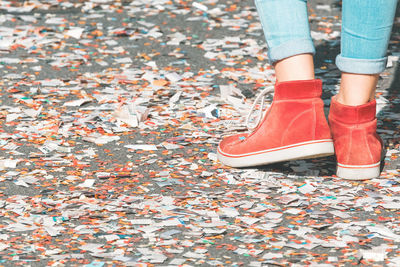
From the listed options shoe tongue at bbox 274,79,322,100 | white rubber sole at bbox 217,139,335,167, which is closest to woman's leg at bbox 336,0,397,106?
shoe tongue at bbox 274,79,322,100

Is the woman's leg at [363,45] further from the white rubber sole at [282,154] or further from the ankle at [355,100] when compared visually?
the white rubber sole at [282,154]

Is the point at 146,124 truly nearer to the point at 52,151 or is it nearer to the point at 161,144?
the point at 161,144

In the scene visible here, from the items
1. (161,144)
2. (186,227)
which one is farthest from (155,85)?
(186,227)

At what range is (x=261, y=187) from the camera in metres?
3.61

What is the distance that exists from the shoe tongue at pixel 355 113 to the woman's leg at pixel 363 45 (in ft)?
0.09

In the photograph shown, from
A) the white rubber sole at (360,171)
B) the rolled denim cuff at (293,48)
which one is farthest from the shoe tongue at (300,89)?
the white rubber sole at (360,171)

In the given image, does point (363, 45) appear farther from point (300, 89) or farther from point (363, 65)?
point (300, 89)

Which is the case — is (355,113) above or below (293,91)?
below

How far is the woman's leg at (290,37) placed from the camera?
357cm

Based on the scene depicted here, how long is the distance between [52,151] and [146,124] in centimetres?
65

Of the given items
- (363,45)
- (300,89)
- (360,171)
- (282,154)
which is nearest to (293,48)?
(300,89)

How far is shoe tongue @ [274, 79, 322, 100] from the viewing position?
3.55m

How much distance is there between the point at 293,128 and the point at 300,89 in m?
0.18

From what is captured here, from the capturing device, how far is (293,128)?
11.8ft
